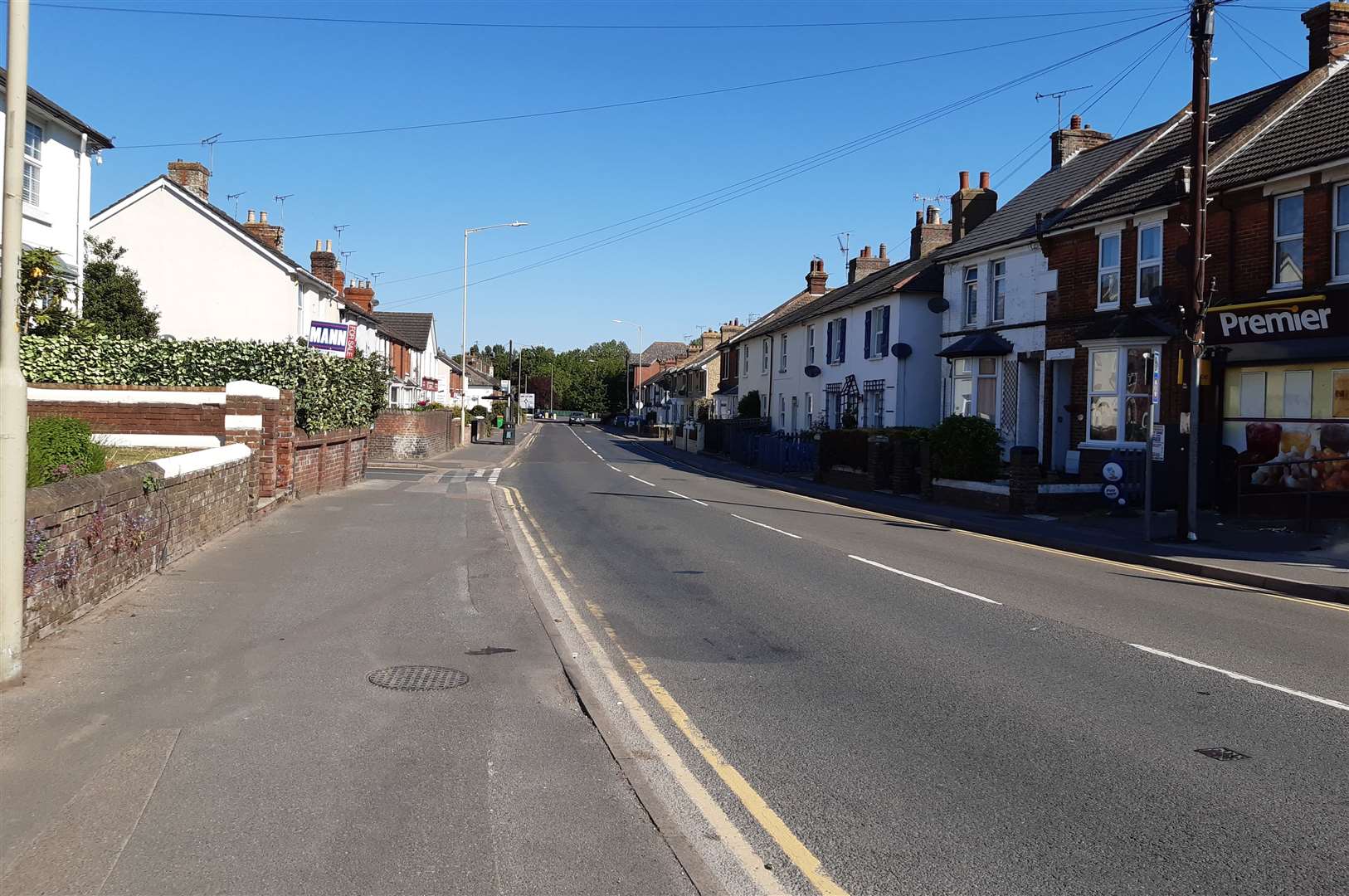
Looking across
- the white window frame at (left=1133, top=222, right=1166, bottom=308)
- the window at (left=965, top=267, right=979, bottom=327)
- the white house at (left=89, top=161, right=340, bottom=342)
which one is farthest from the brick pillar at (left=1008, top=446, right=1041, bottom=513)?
the white house at (left=89, top=161, right=340, bottom=342)

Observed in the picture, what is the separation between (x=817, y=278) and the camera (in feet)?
200

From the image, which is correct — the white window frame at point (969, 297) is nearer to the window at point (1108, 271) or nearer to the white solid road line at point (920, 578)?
the window at point (1108, 271)

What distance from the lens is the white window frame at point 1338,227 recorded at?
699 inches

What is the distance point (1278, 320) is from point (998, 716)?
603 inches

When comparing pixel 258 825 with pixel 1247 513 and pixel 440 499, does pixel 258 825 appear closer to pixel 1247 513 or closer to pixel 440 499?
pixel 440 499

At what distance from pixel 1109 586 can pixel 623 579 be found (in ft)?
19.4

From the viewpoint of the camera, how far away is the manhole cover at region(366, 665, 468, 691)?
7.11 metres

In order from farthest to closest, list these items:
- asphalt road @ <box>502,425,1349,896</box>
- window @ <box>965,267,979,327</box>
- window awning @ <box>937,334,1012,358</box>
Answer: window @ <box>965,267,979,327</box> < window awning @ <box>937,334,1012,358</box> < asphalt road @ <box>502,425,1349,896</box>

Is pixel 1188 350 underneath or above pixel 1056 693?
above

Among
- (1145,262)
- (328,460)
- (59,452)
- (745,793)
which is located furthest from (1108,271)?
(745,793)

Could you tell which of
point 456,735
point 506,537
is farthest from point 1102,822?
point 506,537

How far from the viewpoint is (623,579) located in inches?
489

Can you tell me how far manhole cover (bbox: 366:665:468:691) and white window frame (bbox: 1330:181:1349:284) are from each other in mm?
17182

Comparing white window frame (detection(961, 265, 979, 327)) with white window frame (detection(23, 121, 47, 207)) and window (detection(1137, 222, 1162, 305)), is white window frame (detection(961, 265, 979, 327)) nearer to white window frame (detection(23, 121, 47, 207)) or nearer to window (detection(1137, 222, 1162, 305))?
window (detection(1137, 222, 1162, 305))
